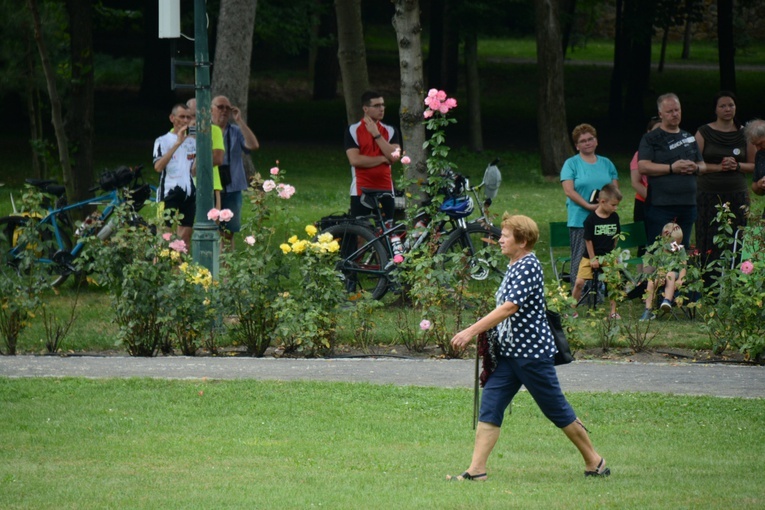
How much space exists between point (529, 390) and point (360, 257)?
233 inches

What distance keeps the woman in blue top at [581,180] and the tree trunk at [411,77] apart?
151 cm

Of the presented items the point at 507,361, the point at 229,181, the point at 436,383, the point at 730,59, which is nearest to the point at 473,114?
the point at 730,59

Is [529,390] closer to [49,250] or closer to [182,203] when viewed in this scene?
[182,203]

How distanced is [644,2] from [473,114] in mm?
8209

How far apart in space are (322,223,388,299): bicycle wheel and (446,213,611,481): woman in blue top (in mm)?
5403

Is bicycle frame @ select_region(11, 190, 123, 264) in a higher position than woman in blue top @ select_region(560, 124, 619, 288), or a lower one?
lower

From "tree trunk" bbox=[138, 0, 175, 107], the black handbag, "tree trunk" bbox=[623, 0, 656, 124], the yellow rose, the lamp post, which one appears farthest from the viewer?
"tree trunk" bbox=[138, 0, 175, 107]

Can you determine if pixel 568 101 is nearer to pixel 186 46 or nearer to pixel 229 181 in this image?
Answer: pixel 186 46

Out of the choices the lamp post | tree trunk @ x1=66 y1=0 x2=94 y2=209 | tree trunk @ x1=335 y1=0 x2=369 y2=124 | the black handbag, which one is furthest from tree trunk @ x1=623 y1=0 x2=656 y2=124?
the black handbag

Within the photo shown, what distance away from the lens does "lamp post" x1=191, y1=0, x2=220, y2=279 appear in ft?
35.9

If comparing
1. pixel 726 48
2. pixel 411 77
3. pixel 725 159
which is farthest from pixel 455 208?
pixel 726 48

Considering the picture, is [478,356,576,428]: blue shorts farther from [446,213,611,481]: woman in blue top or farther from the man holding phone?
the man holding phone

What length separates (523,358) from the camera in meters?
6.44

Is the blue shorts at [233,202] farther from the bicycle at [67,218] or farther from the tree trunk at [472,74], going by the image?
the tree trunk at [472,74]
